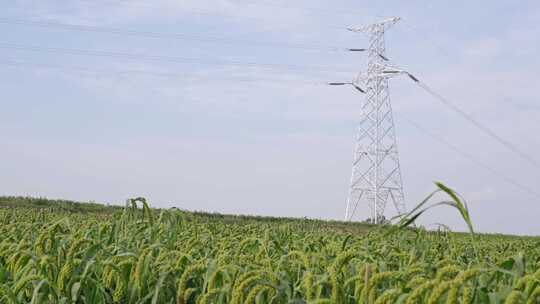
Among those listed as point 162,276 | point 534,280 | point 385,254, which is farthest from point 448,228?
point 162,276

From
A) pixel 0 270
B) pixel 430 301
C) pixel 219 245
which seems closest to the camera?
pixel 430 301

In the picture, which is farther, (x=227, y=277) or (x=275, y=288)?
(x=227, y=277)

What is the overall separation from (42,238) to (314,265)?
140cm

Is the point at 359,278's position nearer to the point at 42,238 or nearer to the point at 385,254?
the point at 385,254

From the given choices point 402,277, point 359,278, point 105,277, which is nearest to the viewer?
point 359,278

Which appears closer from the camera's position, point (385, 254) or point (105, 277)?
point (105, 277)

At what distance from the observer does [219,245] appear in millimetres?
4230

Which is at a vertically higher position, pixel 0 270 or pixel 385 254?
pixel 385 254

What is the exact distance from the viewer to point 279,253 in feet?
12.3

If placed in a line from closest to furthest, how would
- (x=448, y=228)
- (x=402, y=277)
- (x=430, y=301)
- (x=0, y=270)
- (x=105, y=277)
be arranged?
(x=430, y=301) → (x=402, y=277) → (x=105, y=277) → (x=0, y=270) → (x=448, y=228)

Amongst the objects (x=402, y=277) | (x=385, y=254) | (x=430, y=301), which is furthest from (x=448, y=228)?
(x=430, y=301)

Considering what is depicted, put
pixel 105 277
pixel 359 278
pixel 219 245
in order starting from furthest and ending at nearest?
1. pixel 219 245
2. pixel 105 277
3. pixel 359 278

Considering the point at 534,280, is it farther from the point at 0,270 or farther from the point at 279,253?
the point at 0,270

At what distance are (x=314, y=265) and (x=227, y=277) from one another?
0.77 meters
